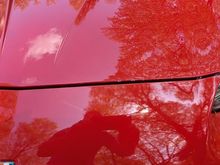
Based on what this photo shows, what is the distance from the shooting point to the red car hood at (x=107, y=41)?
2.21 meters

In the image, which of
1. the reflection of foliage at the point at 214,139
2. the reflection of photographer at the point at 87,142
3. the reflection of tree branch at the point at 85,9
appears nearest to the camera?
the reflection of photographer at the point at 87,142

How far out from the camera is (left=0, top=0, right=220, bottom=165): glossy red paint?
204cm

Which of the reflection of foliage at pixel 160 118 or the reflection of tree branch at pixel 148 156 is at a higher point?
the reflection of foliage at pixel 160 118

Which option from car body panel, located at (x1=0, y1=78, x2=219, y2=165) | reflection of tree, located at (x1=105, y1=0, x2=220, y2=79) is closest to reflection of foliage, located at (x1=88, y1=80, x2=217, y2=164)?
car body panel, located at (x1=0, y1=78, x2=219, y2=165)

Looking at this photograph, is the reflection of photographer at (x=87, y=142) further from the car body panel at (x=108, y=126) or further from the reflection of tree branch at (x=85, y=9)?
the reflection of tree branch at (x=85, y=9)

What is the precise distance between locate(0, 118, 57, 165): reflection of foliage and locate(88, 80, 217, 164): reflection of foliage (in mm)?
216

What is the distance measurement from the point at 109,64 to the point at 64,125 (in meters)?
0.38

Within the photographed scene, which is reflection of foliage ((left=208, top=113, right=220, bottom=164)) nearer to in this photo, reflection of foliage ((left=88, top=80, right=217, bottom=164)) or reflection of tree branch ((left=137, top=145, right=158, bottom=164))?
reflection of foliage ((left=88, top=80, right=217, bottom=164))

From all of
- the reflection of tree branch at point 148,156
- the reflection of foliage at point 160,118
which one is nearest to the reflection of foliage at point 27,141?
the reflection of foliage at point 160,118

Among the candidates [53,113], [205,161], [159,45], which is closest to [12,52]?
[53,113]

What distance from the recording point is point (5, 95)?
2.15m

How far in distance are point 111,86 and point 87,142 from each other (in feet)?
0.94

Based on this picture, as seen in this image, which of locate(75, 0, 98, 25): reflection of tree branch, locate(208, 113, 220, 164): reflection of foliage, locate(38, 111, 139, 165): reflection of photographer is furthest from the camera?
locate(75, 0, 98, 25): reflection of tree branch

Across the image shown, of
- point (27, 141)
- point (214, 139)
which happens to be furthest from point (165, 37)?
point (27, 141)
